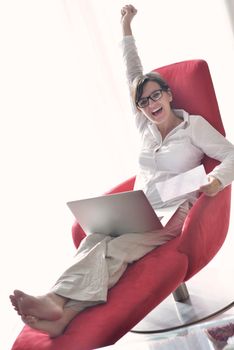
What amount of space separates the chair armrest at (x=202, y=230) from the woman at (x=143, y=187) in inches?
1.9

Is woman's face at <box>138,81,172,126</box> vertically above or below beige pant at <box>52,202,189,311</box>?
above

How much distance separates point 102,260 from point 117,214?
6.9 inches

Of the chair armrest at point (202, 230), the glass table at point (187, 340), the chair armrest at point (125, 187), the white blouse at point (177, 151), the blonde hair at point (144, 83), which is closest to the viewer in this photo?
the glass table at point (187, 340)

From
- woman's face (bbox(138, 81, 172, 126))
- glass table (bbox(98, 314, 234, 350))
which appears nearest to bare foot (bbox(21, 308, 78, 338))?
glass table (bbox(98, 314, 234, 350))

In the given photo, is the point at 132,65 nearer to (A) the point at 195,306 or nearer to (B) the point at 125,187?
(B) the point at 125,187

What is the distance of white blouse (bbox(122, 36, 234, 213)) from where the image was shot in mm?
1833

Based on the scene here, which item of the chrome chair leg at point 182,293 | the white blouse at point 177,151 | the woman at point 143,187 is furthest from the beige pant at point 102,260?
the chrome chair leg at point 182,293

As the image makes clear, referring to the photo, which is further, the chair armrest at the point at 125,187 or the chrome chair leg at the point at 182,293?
the chair armrest at the point at 125,187

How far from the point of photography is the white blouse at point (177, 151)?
1833 millimetres

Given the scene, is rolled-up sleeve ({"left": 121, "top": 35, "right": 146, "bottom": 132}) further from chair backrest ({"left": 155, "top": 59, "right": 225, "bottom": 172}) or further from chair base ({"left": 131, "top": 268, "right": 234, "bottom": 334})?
chair base ({"left": 131, "top": 268, "right": 234, "bottom": 334})

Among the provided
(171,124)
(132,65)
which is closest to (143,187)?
(171,124)

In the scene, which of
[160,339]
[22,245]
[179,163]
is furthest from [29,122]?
[160,339]

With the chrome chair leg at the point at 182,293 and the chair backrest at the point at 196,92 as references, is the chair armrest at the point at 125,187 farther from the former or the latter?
the chrome chair leg at the point at 182,293

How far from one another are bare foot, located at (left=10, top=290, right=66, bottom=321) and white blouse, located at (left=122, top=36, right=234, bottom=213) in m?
0.66
